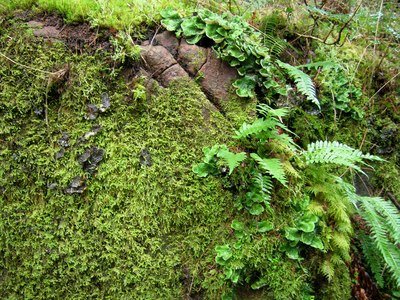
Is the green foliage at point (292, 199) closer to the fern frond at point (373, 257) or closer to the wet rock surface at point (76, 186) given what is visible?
the fern frond at point (373, 257)

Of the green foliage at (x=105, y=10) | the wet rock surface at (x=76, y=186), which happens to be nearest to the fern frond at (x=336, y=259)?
the wet rock surface at (x=76, y=186)

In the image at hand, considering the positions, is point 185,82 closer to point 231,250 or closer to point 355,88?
point 231,250

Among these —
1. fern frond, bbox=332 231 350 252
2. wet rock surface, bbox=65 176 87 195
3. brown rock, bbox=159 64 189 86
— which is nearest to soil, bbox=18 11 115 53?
brown rock, bbox=159 64 189 86

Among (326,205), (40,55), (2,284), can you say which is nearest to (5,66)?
(40,55)

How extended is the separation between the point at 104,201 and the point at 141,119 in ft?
2.61

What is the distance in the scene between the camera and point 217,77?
10.3 feet

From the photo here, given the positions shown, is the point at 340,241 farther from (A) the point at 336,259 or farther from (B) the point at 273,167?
(B) the point at 273,167

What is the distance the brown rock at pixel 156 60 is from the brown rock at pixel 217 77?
331 millimetres

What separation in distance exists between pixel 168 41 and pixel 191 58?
11.8 inches

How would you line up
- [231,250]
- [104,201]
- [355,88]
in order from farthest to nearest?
[355,88], [104,201], [231,250]

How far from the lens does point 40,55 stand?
2.99 metres

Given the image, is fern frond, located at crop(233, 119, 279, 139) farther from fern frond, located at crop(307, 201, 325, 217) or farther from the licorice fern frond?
the licorice fern frond

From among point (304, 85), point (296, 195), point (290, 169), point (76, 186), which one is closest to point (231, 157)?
point (290, 169)

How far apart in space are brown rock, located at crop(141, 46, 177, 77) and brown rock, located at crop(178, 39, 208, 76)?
0.34 ft
